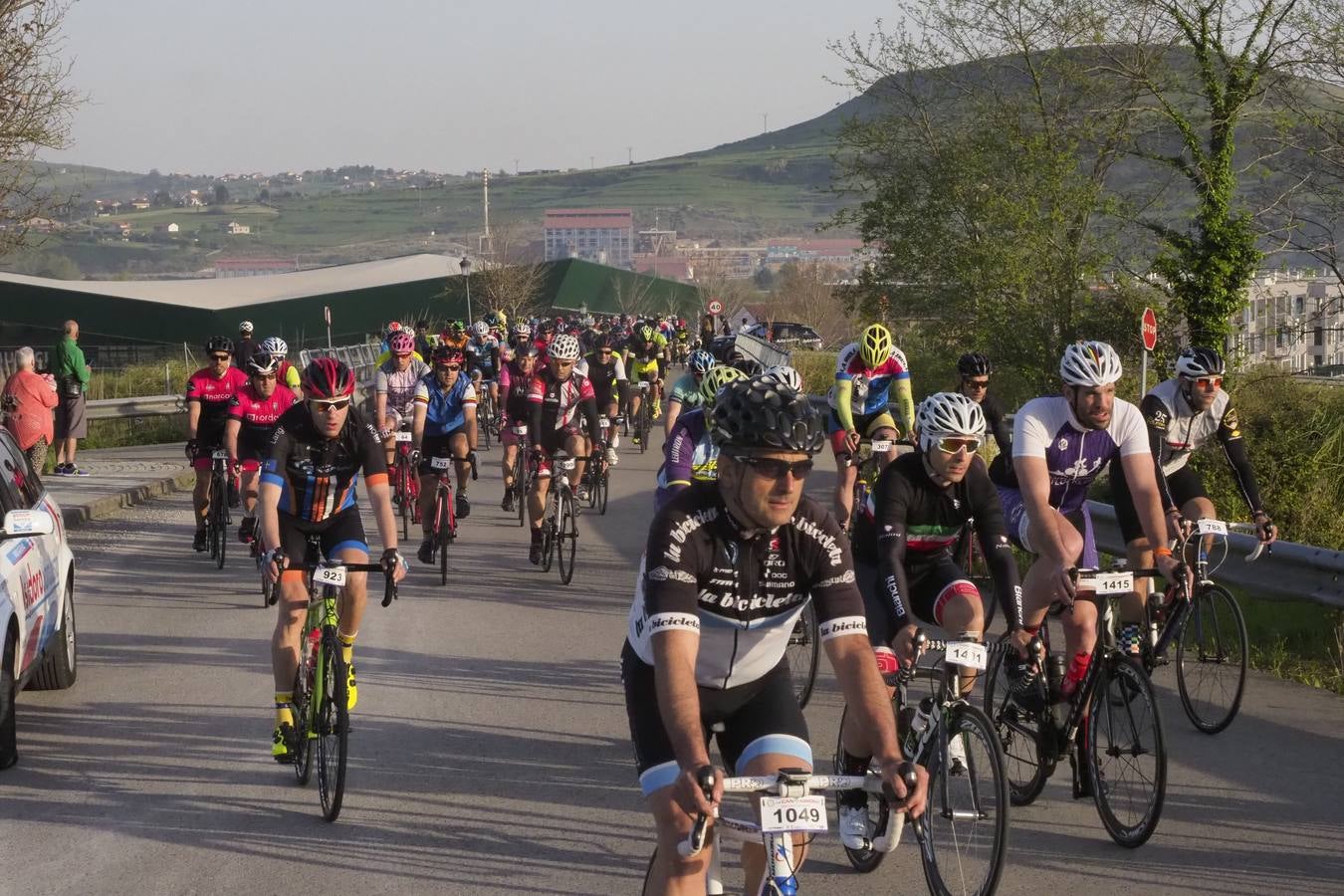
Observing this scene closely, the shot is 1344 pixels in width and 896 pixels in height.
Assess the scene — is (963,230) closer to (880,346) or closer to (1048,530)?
(880,346)

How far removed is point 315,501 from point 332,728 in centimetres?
143

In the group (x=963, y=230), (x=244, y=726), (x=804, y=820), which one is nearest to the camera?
(x=804, y=820)

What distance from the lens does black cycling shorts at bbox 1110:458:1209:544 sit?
880 cm

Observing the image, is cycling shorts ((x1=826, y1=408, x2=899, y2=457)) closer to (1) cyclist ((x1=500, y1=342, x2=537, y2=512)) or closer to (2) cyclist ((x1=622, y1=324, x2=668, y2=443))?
(1) cyclist ((x1=500, y1=342, x2=537, y2=512))

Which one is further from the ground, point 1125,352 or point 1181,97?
point 1181,97

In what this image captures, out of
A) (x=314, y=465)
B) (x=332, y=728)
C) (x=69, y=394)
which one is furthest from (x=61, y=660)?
(x=69, y=394)

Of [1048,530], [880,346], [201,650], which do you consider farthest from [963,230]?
[1048,530]

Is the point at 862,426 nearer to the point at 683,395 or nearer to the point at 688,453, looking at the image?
the point at 683,395

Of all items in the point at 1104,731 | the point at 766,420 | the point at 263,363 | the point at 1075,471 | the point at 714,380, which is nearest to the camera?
the point at 766,420

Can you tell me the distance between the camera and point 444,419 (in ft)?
50.0

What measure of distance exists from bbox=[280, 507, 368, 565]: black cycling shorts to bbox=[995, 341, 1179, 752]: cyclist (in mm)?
3242

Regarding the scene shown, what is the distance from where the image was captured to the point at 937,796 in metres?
5.54

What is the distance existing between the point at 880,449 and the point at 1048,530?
4.91 m

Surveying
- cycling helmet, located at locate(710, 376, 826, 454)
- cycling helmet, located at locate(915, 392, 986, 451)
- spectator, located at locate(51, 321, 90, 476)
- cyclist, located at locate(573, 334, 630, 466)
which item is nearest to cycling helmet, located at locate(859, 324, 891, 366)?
cycling helmet, located at locate(915, 392, 986, 451)
